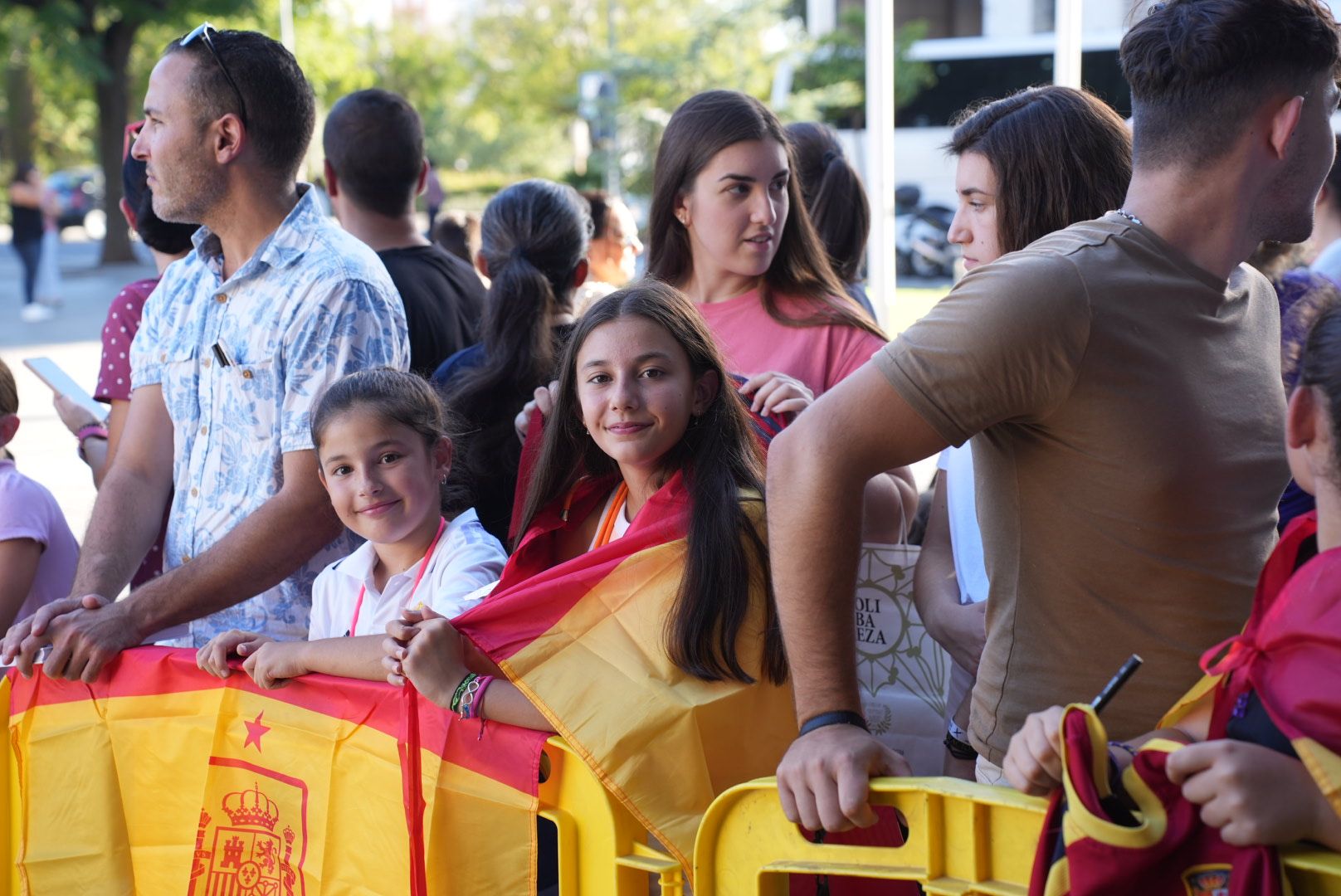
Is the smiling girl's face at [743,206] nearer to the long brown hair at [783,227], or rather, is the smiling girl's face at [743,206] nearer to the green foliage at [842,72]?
the long brown hair at [783,227]

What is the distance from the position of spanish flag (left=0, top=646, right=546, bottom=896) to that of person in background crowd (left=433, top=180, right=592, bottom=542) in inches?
41.9

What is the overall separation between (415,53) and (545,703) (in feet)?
147

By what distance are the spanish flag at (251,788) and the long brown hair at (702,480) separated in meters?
0.36

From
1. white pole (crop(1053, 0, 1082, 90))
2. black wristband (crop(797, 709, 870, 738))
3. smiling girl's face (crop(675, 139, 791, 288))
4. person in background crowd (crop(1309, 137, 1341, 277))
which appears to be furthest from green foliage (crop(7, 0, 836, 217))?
black wristband (crop(797, 709, 870, 738))

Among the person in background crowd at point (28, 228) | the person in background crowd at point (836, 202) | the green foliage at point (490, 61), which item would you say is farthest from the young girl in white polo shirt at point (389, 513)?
the green foliage at point (490, 61)

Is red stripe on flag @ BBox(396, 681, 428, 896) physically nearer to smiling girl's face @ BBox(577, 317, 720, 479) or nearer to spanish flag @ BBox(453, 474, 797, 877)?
spanish flag @ BBox(453, 474, 797, 877)

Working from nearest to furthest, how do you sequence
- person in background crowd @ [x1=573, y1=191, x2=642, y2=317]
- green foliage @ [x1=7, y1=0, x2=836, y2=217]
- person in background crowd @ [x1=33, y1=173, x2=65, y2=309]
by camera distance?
person in background crowd @ [x1=573, y1=191, x2=642, y2=317]
person in background crowd @ [x1=33, y1=173, x2=65, y2=309]
green foliage @ [x1=7, y1=0, x2=836, y2=217]

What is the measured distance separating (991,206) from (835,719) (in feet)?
4.56

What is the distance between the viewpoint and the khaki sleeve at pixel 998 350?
1.90m

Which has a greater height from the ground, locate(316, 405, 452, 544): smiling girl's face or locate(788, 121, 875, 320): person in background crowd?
locate(788, 121, 875, 320): person in background crowd

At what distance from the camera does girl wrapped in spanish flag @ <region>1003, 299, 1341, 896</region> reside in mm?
1545

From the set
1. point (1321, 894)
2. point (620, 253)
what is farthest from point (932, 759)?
point (620, 253)

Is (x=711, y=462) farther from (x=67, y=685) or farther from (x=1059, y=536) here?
(x=67, y=685)

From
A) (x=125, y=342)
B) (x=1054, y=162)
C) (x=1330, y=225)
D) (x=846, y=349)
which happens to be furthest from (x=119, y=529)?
(x=1330, y=225)
